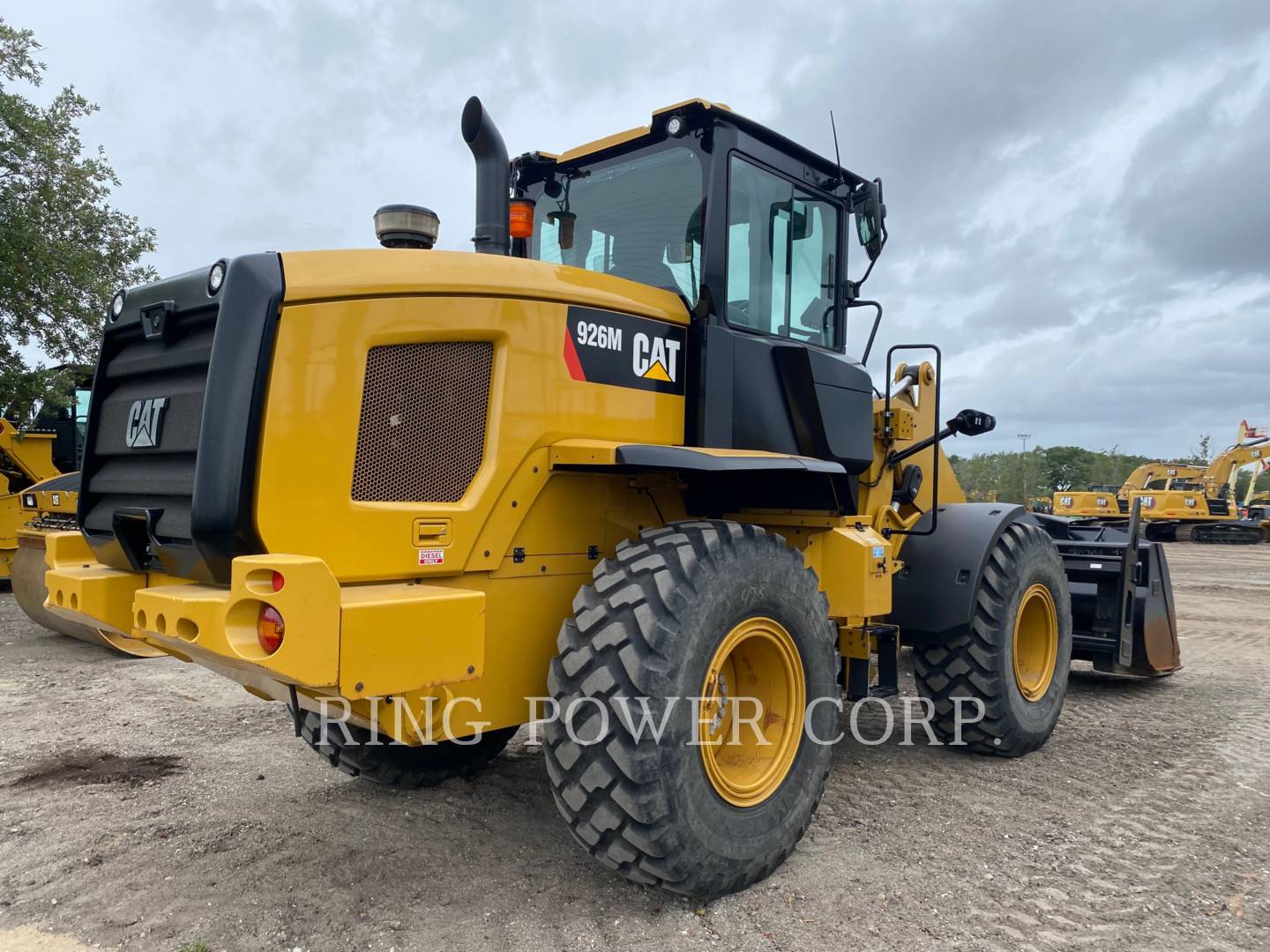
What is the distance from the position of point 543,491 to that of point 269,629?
1.10 meters

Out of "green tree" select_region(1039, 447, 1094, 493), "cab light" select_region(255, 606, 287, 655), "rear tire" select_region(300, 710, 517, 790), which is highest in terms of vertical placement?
"green tree" select_region(1039, 447, 1094, 493)

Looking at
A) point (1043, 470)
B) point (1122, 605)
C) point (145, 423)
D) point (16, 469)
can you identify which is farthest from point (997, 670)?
point (1043, 470)

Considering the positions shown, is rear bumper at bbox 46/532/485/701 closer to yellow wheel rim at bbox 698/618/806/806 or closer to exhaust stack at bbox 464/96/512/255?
yellow wheel rim at bbox 698/618/806/806

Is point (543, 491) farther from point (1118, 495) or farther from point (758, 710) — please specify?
point (1118, 495)

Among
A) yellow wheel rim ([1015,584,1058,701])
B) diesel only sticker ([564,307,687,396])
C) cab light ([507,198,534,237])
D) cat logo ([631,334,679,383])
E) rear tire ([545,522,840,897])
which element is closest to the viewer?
rear tire ([545,522,840,897])

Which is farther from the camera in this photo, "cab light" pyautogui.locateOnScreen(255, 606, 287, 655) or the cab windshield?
the cab windshield

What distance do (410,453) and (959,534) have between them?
3281mm

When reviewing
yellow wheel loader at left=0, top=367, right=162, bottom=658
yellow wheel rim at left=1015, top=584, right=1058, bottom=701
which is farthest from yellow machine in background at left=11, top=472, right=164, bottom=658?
yellow wheel rim at left=1015, top=584, right=1058, bottom=701

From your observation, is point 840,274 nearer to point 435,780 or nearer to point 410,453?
point 410,453

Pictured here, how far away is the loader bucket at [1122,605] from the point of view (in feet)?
21.9

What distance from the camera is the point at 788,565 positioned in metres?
3.62

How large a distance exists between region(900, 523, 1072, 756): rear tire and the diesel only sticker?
2.34 m

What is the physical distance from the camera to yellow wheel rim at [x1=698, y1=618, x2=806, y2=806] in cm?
351

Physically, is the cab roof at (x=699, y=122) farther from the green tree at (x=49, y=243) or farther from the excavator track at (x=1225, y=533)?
the excavator track at (x=1225, y=533)
